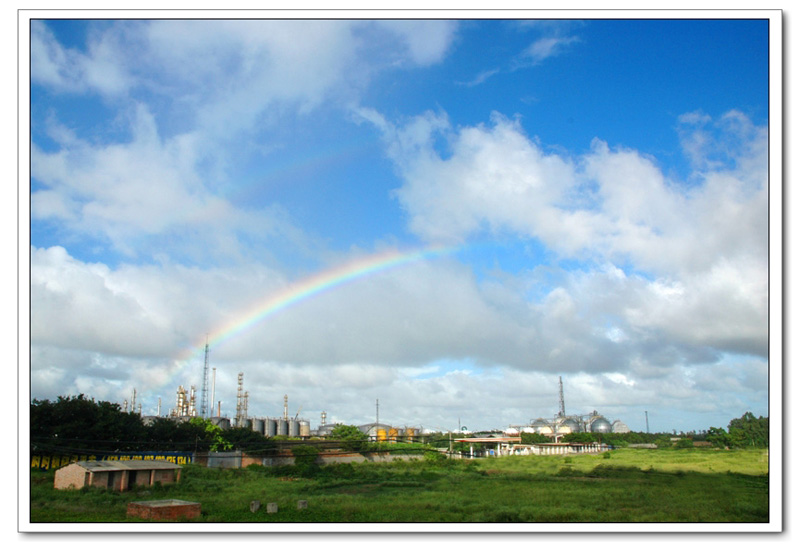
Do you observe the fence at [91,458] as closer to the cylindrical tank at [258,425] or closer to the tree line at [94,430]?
the tree line at [94,430]

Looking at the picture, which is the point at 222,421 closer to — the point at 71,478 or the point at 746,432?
the point at 71,478

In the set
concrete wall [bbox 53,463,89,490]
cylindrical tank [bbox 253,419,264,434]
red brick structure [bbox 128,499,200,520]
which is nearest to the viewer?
red brick structure [bbox 128,499,200,520]

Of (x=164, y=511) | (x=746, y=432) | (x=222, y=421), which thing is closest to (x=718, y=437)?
(x=746, y=432)

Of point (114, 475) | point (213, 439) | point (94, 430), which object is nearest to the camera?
point (114, 475)

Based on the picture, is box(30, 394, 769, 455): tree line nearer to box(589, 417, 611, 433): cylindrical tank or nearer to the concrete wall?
the concrete wall

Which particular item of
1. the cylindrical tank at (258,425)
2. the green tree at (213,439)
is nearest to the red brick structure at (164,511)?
the green tree at (213,439)

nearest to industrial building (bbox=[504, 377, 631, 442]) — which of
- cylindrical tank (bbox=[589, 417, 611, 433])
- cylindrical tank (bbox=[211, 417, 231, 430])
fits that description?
cylindrical tank (bbox=[589, 417, 611, 433])
